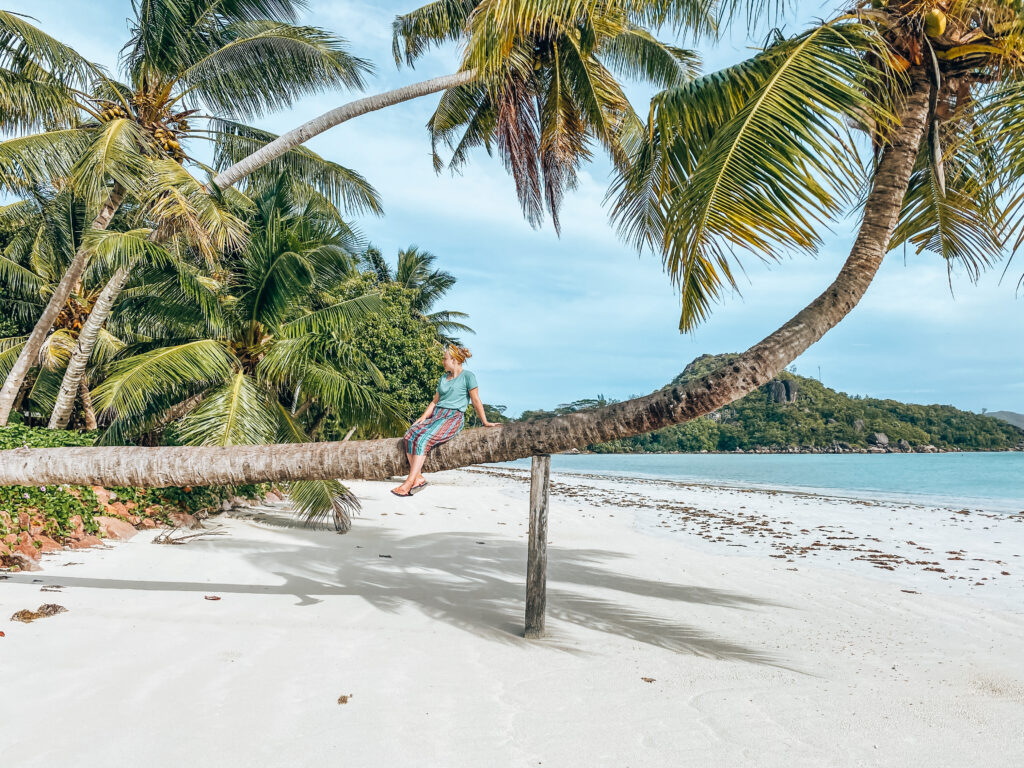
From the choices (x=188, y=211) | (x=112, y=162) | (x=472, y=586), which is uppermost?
(x=112, y=162)

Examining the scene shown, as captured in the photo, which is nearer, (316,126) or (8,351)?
(316,126)

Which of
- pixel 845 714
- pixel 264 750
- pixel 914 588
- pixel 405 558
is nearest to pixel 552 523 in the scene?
pixel 405 558

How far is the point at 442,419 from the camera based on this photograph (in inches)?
203

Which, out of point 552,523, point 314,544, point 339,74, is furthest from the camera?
point 552,523

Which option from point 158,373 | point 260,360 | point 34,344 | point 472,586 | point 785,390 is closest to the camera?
point 472,586

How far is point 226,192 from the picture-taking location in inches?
489

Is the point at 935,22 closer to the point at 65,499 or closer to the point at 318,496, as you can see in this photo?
the point at 318,496

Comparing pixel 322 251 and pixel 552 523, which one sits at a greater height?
pixel 322 251

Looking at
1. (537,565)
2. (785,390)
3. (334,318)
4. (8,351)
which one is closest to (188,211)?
(334,318)

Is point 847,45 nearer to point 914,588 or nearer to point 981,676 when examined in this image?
point 981,676

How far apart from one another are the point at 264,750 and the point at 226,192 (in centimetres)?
1155

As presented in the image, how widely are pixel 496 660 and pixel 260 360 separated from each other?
726 centimetres

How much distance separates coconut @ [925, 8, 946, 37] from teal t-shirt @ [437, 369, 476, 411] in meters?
4.54

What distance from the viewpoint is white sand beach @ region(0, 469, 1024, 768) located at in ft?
11.4
